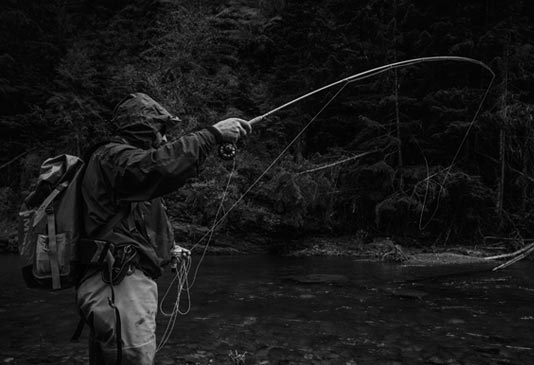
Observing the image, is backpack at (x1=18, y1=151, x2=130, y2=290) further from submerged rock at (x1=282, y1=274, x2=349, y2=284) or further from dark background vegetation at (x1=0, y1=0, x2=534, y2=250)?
dark background vegetation at (x1=0, y1=0, x2=534, y2=250)

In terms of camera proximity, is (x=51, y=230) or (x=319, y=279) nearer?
(x=51, y=230)

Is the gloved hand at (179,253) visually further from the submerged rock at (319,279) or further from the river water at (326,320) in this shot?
the submerged rock at (319,279)

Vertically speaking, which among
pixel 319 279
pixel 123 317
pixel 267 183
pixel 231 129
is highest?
pixel 231 129

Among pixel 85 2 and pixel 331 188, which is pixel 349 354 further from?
pixel 85 2

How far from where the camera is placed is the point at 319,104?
17172 mm

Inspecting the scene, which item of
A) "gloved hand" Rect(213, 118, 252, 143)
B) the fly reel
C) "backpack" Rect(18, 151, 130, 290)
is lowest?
"backpack" Rect(18, 151, 130, 290)

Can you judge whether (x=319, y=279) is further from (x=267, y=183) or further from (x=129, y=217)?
(x=129, y=217)

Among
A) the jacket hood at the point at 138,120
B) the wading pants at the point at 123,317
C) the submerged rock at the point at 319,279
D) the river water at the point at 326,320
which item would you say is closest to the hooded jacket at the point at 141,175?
the jacket hood at the point at 138,120

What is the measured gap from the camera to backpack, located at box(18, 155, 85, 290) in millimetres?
2266

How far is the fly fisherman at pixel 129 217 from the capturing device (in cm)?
222

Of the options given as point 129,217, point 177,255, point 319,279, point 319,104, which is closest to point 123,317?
point 129,217

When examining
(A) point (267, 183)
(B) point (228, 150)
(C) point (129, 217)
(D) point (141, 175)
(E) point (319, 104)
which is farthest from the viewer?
(E) point (319, 104)

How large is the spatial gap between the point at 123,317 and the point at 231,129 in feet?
3.71

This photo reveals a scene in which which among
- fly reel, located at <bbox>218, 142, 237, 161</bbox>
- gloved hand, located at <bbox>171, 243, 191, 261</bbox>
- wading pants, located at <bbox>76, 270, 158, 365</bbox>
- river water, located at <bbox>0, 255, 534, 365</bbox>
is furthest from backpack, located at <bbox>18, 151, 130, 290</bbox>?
river water, located at <bbox>0, 255, 534, 365</bbox>
